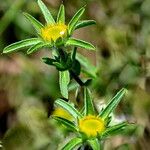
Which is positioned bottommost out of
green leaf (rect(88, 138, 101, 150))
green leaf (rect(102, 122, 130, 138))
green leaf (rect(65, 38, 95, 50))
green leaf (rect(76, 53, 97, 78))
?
green leaf (rect(88, 138, 101, 150))

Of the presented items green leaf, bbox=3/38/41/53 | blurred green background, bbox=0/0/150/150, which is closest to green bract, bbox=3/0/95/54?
green leaf, bbox=3/38/41/53

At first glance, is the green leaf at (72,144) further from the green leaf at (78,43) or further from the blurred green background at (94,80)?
the blurred green background at (94,80)

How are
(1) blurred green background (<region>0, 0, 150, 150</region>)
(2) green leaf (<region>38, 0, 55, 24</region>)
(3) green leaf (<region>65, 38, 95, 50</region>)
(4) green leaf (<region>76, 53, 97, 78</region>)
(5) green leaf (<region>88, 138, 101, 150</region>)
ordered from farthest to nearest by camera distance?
(1) blurred green background (<region>0, 0, 150, 150</region>) < (4) green leaf (<region>76, 53, 97, 78</region>) < (2) green leaf (<region>38, 0, 55, 24</region>) < (3) green leaf (<region>65, 38, 95, 50</region>) < (5) green leaf (<region>88, 138, 101, 150</region>)

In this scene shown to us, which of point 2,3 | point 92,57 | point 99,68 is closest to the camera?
point 99,68

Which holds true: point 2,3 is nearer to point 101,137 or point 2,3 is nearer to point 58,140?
point 58,140

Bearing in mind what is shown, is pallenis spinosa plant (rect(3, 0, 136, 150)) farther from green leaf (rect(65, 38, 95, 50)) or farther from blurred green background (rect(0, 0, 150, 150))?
blurred green background (rect(0, 0, 150, 150))

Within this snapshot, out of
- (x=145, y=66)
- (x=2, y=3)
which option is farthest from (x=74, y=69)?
(x=2, y=3)

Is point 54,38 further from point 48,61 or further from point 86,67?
point 86,67
